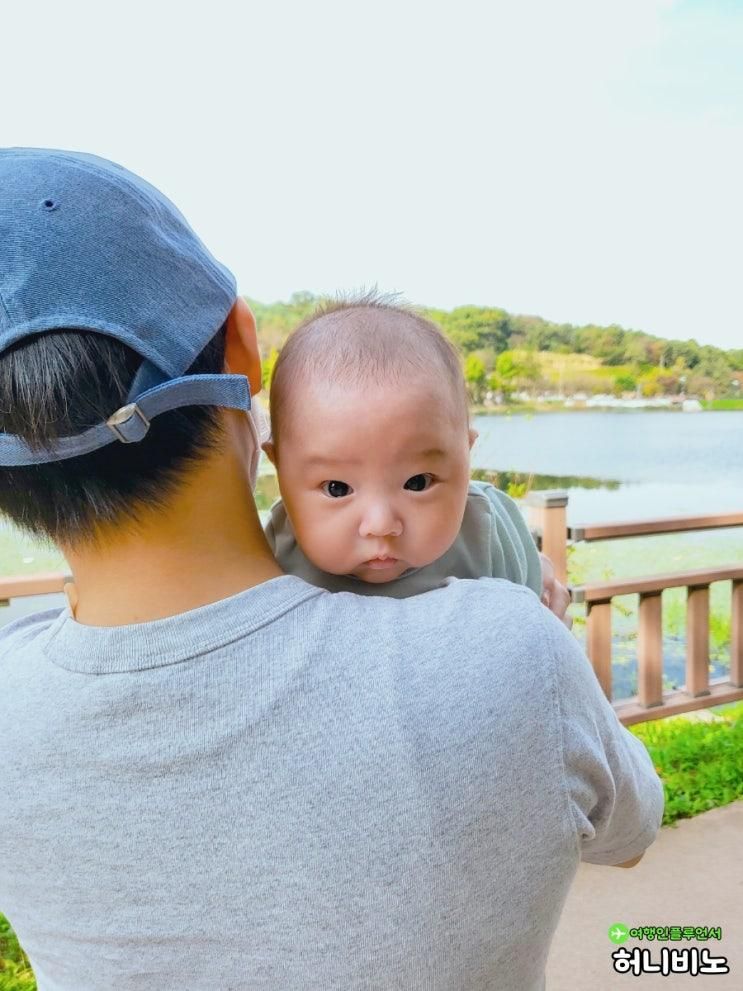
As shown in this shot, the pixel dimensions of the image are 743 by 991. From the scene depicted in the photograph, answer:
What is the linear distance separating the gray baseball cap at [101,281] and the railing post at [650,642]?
9.64ft

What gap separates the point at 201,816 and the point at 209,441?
27 cm

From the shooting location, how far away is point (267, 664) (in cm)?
57

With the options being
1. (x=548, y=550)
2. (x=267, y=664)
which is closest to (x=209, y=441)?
(x=267, y=664)

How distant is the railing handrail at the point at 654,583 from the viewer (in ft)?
10.1

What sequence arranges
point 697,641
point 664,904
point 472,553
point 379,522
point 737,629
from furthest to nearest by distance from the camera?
point 737,629
point 697,641
point 664,904
point 472,553
point 379,522

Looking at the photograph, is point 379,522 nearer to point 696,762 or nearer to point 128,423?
point 128,423

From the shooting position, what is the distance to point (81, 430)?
564mm

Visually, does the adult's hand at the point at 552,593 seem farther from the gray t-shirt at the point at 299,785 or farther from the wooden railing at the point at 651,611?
the wooden railing at the point at 651,611

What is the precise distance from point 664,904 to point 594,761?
2.35 m

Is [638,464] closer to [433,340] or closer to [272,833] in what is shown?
[433,340]

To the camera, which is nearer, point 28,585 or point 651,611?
point 28,585

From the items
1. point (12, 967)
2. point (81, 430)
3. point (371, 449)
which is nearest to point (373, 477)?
point (371, 449)

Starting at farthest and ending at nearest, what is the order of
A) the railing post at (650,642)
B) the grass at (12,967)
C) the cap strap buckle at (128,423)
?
the railing post at (650,642) → the grass at (12,967) → the cap strap buckle at (128,423)

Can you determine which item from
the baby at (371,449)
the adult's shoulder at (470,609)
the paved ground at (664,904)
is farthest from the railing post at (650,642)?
the adult's shoulder at (470,609)
